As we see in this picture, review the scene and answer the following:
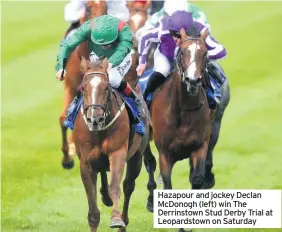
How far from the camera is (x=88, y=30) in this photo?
13648 mm

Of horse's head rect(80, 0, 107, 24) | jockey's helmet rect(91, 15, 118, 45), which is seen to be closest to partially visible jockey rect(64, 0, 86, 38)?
horse's head rect(80, 0, 107, 24)

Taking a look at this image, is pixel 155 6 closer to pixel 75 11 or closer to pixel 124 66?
pixel 75 11

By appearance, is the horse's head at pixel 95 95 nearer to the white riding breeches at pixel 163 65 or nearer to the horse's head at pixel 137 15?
the white riding breeches at pixel 163 65

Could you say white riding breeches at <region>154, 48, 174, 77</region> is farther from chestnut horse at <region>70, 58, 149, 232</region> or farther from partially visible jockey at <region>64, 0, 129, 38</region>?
partially visible jockey at <region>64, 0, 129, 38</region>

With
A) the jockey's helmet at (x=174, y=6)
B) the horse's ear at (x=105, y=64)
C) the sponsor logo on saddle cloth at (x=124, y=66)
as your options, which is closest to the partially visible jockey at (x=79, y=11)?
the jockey's helmet at (x=174, y=6)

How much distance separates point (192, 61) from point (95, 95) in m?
1.39

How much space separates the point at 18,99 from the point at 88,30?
1475 centimetres

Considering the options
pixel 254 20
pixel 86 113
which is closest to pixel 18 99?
pixel 254 20

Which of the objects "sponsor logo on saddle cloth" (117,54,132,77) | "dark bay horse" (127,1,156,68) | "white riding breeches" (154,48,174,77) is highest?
"dark bay horse" (127,1,156,68)

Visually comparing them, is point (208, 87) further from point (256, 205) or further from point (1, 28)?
point (1, 28)

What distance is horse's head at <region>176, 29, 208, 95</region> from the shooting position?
13258 mm

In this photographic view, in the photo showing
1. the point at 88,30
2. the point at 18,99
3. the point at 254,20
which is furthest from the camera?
the point at 254,20

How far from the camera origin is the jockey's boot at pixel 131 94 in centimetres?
1392

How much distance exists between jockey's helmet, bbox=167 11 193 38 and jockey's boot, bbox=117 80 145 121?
2.81 feet
